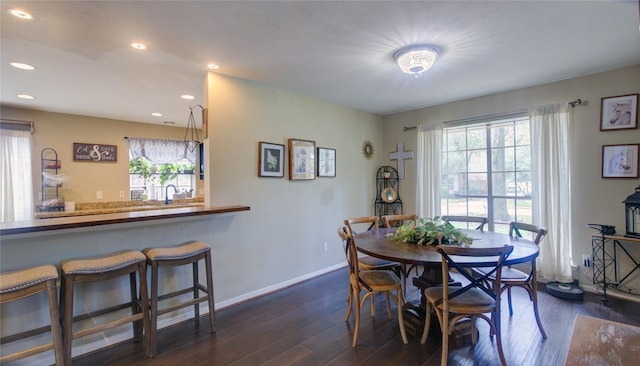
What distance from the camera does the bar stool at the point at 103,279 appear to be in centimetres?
189

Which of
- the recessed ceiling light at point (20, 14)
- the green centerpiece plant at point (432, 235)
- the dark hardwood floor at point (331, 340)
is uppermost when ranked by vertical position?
the recessed ceiling light at point (20, 14)

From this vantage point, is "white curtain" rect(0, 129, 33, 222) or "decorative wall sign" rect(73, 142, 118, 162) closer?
"white curtain" rect(0, 129, 33, 222)

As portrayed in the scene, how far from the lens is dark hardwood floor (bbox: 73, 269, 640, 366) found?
2.11m

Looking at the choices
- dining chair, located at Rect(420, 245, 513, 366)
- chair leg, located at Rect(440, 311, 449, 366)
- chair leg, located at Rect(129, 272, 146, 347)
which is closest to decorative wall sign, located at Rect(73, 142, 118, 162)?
chair leg, located at Rect(129, 272, 146, 347)

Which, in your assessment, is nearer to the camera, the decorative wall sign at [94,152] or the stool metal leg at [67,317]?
the stool metal leg at [67,317]

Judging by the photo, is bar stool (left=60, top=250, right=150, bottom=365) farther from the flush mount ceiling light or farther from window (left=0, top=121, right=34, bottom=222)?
window (left=0, top=121, right=34, bottom=222)

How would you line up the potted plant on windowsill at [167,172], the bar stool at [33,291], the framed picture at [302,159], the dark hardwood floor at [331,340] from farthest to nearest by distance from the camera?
the potted plant on windowsill at [167,172], the framed picture at [302,159], the dark hardwood floor at [331,340], the bar stool at [33,291]

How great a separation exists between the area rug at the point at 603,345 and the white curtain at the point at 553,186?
244 cm

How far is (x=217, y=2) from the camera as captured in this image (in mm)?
1814

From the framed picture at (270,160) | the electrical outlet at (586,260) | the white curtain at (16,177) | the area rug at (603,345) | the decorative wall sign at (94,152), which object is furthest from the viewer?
the decorative wall sign at (94,152)

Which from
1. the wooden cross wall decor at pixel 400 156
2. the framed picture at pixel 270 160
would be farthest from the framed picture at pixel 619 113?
the framed picture at pixel 270 160

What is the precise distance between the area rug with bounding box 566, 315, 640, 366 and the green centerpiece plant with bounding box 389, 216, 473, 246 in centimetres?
105

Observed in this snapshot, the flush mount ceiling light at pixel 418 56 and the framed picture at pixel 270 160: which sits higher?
the flush mount ceiling light at pixel 418 56

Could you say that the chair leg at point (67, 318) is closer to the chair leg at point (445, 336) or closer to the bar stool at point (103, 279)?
the bar stool at point (103, 279)
